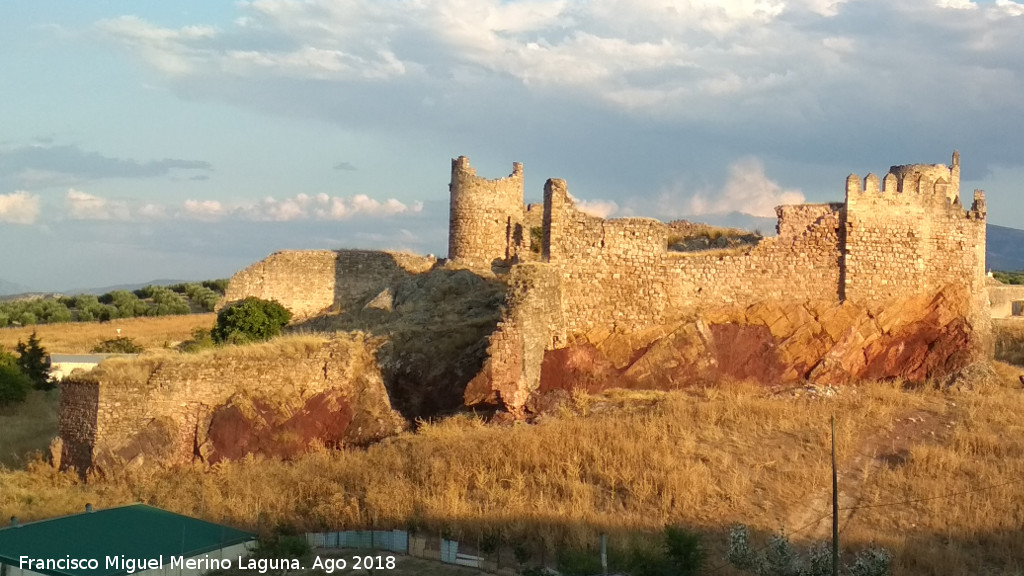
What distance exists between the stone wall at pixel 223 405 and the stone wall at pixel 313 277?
33.3 feet

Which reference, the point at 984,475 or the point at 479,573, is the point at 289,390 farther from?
the point at 984,475

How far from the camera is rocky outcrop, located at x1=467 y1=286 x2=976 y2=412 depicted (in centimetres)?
2173

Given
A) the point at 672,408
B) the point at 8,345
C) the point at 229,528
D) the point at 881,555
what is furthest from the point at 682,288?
the point at 8,345

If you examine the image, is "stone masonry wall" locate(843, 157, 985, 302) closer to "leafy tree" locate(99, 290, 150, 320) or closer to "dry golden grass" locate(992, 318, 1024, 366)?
"dry golden grass" locate(992, 318, 1024, 366)

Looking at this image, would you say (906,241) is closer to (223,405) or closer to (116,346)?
(223,405)

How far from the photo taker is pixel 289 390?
2089 cm

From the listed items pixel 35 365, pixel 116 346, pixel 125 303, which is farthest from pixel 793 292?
pixel 125 303

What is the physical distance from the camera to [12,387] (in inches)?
1190

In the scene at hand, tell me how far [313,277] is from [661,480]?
57.0 feet

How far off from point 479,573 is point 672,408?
5.98 m

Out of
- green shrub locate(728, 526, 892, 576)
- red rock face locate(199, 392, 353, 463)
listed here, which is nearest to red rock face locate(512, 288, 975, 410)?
red rock face locate(199, 392, 353, 463)

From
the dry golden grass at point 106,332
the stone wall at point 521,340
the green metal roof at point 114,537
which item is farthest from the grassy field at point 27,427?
the stone wall at point 521,340

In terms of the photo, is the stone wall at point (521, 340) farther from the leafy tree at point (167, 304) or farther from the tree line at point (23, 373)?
the leafy tree at point (167, 304)

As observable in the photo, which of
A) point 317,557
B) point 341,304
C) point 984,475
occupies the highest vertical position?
point 341,304
